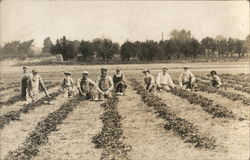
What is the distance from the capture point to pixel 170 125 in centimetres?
741

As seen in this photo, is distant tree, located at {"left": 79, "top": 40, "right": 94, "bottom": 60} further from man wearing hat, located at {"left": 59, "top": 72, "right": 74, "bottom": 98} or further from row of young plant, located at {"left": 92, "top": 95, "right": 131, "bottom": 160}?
row of young plant, located at {"left": 92, "top": 95, "right": 131, "bottom": 160}

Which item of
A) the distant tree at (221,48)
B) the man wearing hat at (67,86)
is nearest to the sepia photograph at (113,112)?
the man wearing hat at (67,86)

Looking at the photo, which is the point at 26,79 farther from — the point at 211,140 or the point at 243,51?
the point at 243,51

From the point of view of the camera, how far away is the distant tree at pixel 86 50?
1226cm

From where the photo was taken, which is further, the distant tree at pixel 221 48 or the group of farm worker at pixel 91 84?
the distant tree at pixel 221 48

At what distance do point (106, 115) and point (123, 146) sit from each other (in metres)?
2.55

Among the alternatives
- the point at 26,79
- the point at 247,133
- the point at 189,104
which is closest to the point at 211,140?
the point at 247,133

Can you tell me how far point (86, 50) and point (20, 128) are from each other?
5797 millimetres

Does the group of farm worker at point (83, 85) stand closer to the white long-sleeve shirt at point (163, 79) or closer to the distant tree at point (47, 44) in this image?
the distant tree at point (47, 44)

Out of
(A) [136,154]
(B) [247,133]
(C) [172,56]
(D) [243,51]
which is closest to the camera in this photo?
(A) [136,154]

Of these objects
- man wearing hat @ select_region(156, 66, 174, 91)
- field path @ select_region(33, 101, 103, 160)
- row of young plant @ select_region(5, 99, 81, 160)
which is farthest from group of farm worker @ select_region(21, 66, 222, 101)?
field path @ select_region(33, 101, 103, 160)

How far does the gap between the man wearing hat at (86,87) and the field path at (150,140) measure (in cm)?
192

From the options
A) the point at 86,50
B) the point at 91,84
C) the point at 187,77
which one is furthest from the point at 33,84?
the point at 187,77

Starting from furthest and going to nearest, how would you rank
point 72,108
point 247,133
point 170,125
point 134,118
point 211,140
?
point 72,108
point 134,118
point 170,125
point 247,133
point 211,140
